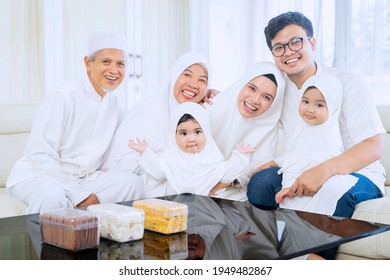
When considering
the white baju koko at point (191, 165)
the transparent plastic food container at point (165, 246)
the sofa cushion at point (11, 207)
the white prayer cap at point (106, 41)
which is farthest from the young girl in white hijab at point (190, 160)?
the transparent plastic food container at point (165, 246)

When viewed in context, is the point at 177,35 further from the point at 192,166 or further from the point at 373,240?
the point at 373,240

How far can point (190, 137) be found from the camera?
6.39 feet

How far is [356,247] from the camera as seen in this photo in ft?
5.55

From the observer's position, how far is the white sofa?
1.67m

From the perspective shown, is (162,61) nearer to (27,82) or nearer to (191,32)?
(191,32)

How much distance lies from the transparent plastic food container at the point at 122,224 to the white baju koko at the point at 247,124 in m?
0.76

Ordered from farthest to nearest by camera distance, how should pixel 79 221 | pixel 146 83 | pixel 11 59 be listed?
1. pixel 146 83
2. pixel 11 59
3. pixel 79 221

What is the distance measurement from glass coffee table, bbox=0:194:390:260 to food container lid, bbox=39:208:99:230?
0.06 meters

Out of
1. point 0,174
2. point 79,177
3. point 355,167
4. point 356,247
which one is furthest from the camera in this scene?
point 0,174

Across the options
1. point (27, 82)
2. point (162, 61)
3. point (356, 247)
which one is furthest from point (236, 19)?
point (356, 247)

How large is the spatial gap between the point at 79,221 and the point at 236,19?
10.3ft

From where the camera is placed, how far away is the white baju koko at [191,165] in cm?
196

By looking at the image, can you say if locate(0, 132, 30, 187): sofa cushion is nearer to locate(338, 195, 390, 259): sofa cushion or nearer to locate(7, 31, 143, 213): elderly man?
locate(7, 31, 143, 213): elderly man

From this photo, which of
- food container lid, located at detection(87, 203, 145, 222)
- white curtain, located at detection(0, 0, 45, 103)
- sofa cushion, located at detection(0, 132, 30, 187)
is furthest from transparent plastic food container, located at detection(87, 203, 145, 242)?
white curtain, located at detection(0, 0, 45, 103)
